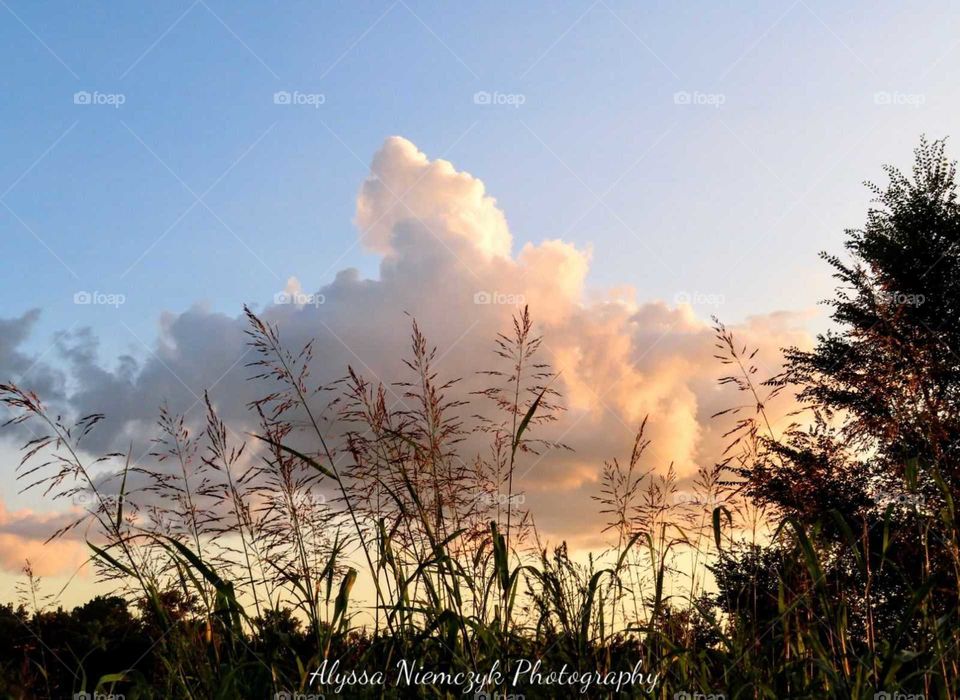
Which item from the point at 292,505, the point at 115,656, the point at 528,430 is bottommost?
the point at 115,656

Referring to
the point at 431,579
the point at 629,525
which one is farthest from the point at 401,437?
the point at 629,525

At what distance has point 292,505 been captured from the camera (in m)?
4.53

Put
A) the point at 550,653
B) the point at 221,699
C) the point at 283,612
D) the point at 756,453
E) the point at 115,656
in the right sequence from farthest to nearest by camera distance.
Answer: the point at 115,656, the point at 756,453, the point at 283,612, the point at 550,653, the point at 221,699

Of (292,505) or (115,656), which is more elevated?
(292,505)

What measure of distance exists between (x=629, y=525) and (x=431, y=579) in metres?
1.59

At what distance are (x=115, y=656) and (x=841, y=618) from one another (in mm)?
18253

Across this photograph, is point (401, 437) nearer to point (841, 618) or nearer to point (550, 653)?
point (550, 653)

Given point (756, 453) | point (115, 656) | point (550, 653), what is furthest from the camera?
point (115, 656)

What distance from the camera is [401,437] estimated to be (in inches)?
162

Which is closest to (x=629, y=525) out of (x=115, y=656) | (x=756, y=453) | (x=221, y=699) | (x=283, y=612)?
(x=756, y=453)

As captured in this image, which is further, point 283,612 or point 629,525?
point 629,525

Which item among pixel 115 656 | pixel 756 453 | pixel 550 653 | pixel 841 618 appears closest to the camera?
pixel 841 618

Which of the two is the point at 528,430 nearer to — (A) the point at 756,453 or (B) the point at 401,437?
(B) the point at 401,437

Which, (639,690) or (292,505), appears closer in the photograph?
(639,690)
